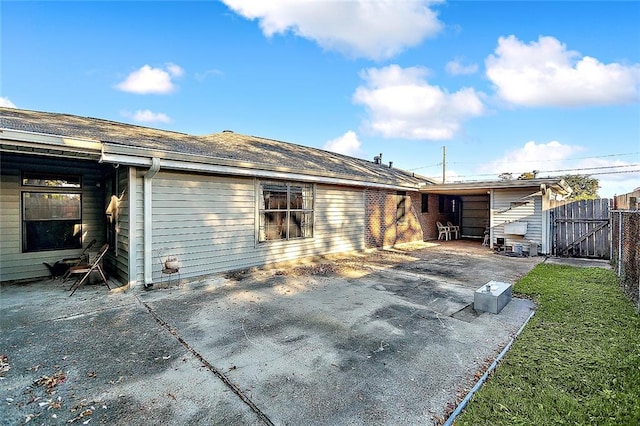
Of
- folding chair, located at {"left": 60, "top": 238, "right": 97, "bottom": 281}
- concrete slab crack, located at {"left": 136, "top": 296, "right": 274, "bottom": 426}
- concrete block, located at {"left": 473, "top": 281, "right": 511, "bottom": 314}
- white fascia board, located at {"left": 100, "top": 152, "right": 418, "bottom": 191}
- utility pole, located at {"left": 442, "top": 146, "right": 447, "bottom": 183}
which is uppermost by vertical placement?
utility pole, located at {"left": 442, "top": 146, "right": 447, "bottom": 183}

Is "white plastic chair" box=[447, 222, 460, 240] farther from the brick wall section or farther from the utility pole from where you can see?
the utility pole

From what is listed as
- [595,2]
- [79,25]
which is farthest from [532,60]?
[79,25]

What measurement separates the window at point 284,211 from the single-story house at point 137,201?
0.03 metres

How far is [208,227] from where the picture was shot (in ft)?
21.4

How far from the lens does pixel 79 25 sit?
8734 mm

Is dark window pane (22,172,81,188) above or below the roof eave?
below

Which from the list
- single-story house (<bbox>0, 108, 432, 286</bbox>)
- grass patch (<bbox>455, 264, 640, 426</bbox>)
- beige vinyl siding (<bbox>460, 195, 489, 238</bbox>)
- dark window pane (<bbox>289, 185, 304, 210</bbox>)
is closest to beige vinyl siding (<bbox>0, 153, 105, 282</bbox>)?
single-story house (<bbox>0, 108, 432, 286</bbox>)

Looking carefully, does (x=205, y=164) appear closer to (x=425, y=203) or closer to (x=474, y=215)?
(x=425, y=203)

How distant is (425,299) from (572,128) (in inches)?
861

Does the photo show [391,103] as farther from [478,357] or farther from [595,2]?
[478,357]

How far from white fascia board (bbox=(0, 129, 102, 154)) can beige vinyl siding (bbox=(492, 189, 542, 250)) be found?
40.8 feet

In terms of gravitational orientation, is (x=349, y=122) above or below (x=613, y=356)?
above

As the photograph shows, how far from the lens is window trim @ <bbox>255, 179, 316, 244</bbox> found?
744cm

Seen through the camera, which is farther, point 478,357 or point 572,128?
point 572,128
